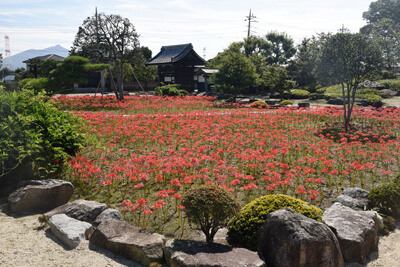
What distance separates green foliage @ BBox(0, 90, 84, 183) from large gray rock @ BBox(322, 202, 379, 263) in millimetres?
6545

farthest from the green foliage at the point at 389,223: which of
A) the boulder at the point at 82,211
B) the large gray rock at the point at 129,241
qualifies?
the boulder at the point at 82,211

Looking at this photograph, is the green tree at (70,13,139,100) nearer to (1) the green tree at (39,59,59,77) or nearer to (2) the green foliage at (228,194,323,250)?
(1) the green tree at (39,59,59,77)

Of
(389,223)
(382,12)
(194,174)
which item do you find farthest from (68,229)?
(382,12)

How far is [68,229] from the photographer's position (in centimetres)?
574

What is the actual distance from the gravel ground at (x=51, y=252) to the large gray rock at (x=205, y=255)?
0.76 metres

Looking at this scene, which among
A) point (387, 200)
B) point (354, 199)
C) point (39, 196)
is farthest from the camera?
point (354, 199)

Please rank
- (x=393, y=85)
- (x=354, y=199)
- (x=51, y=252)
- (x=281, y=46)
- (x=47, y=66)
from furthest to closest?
(x=281, y=46), (x=393, y=85), (x=47, y=66), (x=354, y=199), (x=51, y=252)

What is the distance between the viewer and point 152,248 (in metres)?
5.13

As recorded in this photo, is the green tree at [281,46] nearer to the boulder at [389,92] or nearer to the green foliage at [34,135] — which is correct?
the boulder at [389,92]

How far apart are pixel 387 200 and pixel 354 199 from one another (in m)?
Result: 0.66

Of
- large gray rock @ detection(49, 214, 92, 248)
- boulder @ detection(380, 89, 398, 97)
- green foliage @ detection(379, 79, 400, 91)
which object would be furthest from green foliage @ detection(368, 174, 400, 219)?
green foliage @ detection(379, 79, 400, 91)

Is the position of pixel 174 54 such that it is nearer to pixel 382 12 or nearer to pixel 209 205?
pixel 209 205

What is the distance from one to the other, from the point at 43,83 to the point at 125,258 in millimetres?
27113

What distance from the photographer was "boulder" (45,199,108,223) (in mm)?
6507
